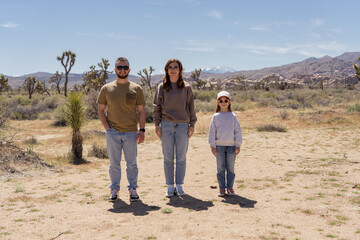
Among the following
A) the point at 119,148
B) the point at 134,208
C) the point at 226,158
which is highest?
the point at 119,148

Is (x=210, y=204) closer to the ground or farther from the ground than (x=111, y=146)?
closer to the ground

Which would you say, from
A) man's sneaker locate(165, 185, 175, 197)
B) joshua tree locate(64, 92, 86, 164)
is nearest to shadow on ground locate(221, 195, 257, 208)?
man's sneaker locate(165, 185, 175, 197)

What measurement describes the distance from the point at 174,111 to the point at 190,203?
54.8 inches

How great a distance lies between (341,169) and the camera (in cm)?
692

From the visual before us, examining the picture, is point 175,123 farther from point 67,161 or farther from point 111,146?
point 67,161

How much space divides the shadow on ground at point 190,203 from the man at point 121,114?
2.40 feet

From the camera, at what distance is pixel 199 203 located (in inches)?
186

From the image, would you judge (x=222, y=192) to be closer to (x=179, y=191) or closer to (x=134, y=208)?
(x=179, y=191)

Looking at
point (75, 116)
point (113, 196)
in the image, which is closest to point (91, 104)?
point (75, 116)

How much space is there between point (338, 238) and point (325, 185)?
97.3 inches

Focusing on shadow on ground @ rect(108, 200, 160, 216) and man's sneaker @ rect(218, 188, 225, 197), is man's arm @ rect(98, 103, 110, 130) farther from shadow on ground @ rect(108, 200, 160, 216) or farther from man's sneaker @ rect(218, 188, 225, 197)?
man's sneaker @ rect(218, 188, 225, 197)

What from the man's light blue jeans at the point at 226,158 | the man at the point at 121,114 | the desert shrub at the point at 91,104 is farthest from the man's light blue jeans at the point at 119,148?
the desert shrub at the point at 91,104

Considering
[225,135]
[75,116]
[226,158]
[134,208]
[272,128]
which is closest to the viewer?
[134,208]

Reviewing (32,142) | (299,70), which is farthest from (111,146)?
(299,70)
